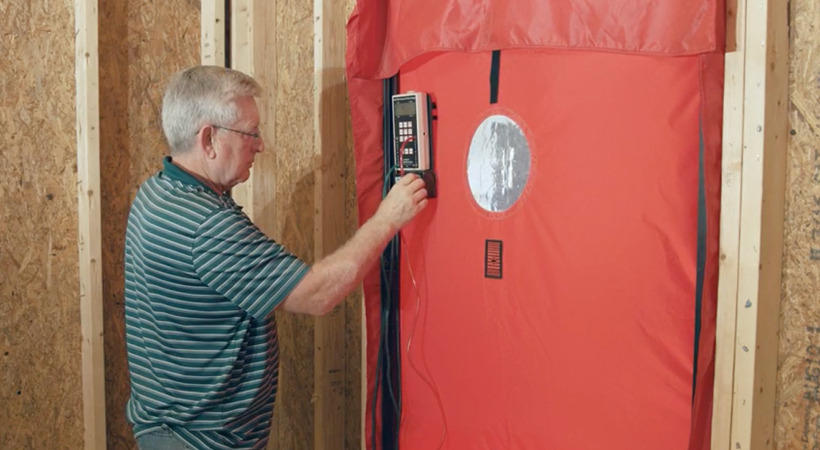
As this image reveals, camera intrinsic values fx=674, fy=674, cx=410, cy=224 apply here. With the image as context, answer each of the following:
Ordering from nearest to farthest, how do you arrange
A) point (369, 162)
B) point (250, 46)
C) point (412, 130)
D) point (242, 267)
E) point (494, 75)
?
point (242, 267) < point (494, 75) < point (412, 130) < point (369, 162) < point (250, 46)

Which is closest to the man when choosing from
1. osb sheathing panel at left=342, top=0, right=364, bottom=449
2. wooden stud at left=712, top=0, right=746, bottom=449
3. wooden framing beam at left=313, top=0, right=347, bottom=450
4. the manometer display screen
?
the manometer display screen

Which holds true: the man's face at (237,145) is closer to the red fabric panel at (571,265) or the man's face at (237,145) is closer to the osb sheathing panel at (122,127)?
the red fabric panel at (571,265)

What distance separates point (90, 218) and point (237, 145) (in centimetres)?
77

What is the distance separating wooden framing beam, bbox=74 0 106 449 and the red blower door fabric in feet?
2.89

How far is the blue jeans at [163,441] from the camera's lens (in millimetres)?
1544

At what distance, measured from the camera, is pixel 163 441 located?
1.56m

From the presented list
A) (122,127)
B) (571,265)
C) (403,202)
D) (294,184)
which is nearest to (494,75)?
(403,202)

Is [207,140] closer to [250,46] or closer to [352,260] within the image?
[352,260]

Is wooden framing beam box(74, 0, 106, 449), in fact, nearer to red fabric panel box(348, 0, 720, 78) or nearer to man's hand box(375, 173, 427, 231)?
red fabric panel box(348, 0, 720, 78)

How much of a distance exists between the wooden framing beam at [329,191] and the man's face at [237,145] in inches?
19.0

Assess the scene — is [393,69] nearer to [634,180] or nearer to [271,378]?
[634,180]

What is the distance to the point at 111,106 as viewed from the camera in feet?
7.22

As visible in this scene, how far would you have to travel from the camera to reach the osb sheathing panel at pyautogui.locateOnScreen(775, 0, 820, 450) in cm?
126

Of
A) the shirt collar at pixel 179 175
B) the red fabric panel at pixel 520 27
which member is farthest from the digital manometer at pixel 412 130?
the shirt collar at pixel 179 175
